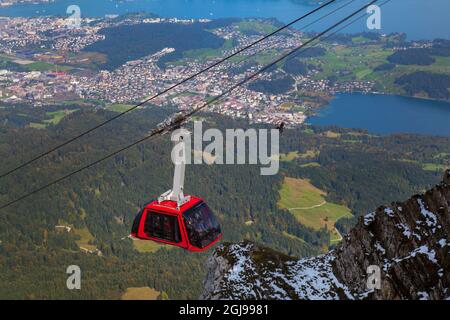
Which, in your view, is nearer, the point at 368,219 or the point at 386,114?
the point at 368,219

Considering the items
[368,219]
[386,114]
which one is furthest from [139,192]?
[368,219]

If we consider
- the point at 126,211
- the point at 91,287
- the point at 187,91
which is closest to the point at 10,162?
the point at 126,211

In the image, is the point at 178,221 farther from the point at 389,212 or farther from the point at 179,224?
the point at 389,212

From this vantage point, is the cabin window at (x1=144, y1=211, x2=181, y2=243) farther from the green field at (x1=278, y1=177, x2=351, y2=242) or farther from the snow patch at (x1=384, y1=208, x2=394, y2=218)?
the green field at (x1=278, y1=177, x2=351, y2=242)

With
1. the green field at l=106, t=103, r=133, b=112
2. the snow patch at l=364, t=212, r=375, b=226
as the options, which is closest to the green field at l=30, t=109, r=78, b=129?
the green field at l=106, t=103, r=133, b=112

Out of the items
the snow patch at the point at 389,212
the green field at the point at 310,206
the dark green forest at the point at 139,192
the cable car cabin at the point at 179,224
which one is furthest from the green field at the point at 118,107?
the snow patch at the point at 389,212
